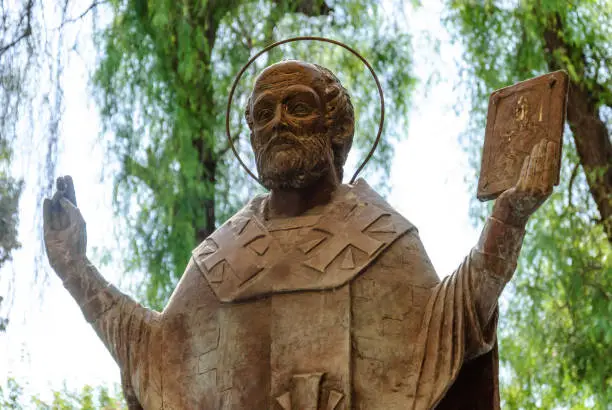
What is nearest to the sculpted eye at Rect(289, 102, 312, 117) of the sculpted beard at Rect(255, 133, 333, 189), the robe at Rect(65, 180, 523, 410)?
the sculpted beard at Rect(255, 133, 333, 189)

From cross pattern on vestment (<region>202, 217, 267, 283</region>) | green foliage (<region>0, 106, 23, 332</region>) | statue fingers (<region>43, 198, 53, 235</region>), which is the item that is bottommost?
cross pattern on vestment (<region>202, 217, 267, 283</region>)

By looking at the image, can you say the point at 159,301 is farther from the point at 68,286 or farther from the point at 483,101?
→ the point at 68,286

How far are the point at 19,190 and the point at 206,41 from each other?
6.37ft

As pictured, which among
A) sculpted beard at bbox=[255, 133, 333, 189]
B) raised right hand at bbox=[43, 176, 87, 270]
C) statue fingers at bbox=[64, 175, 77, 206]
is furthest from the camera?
statue fingers at bbox=[64, 175, 77, 206]

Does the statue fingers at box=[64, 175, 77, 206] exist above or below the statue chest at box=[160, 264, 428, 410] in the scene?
above

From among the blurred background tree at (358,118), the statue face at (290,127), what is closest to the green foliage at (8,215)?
the blurred background tree at (358,118)

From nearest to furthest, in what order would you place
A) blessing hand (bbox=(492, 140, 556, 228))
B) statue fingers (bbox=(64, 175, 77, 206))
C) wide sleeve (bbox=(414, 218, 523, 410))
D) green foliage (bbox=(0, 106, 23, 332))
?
blessing hand (bbox=(492, 140, 556, 228)) < wide sleeve (bbox=(414, 218, 523, 410)) < statue fingers (bbox=(64, 175, 77, 206)) < green foliage (bbox=(0, 106, 23, 332))

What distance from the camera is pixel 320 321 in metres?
8.55

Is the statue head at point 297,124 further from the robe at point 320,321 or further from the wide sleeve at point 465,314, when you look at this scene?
the wide sleeve at point 465,314

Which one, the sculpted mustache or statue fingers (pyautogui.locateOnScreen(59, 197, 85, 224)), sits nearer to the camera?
the sculpted mustache

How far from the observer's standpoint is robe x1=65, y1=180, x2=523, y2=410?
840 cm

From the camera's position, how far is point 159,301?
44.5 feet

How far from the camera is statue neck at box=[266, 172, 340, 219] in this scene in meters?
9.09

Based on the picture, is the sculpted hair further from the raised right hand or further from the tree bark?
the tree bark
